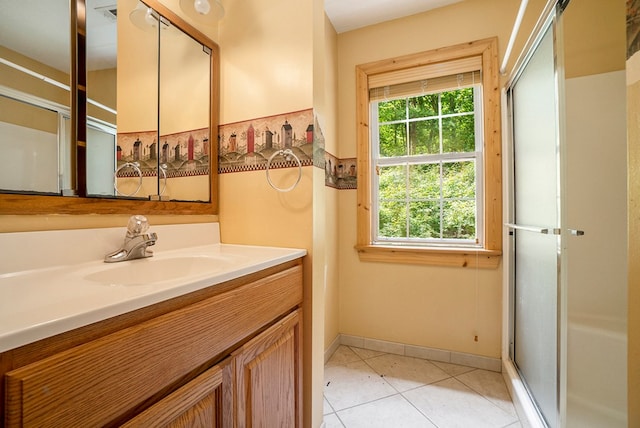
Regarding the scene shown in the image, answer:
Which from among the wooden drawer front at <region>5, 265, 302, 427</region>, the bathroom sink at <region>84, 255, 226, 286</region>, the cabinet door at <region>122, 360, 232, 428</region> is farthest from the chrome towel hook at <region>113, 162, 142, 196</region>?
the cabinet door at <region>122, 360, 232, 428</region>

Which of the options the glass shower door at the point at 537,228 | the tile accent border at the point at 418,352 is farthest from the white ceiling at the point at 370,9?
the tile accent border at the point at 418,352

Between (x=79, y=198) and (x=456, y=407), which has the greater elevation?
(x=79, y=198)

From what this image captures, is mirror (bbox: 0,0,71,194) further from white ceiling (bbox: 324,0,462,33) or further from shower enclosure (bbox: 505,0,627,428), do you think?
shower enclosure (bbox: 505,0,627,428)

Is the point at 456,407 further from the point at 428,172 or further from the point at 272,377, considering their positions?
the point at 428,172

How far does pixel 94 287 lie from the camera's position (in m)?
0.60

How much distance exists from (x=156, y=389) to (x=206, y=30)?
1485mm

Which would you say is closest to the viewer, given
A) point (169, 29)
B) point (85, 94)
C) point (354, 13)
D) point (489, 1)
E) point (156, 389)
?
point (156, 389)

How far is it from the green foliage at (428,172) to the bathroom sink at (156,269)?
1497 mm

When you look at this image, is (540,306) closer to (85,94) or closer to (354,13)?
(85,94)

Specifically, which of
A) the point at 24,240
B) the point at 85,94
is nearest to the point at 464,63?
the point at 85,94

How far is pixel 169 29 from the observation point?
1.18m

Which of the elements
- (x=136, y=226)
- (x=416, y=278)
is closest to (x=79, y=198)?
(x=136, y=226)

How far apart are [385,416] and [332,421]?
0.93 feet

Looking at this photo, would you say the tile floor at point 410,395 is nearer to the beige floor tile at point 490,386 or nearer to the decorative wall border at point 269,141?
the beige floor tile at point 490,386
